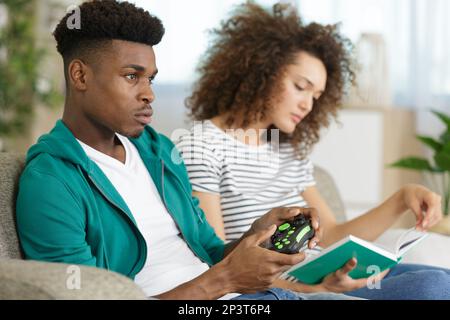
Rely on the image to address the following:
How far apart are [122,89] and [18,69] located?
2.78m

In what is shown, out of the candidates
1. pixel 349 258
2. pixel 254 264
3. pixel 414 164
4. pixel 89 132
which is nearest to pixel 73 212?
pixel 89 132

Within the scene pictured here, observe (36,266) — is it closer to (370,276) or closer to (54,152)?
(54,152)

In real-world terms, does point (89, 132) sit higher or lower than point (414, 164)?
higher

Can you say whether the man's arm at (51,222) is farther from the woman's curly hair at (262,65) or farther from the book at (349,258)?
the woman's curly hair at (262,65)

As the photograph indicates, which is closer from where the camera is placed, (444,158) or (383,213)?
(383,213)

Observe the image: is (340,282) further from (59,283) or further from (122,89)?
(59,283)

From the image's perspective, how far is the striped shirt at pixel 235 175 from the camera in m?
1.54

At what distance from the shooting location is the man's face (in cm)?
108

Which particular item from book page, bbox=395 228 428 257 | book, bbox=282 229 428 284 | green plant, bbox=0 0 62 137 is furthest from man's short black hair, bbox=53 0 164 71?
green plant, bbox=0 0 62 137

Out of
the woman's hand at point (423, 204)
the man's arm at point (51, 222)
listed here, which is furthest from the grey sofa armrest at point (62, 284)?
the woman's hand at point (423, 204)

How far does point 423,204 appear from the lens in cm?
151

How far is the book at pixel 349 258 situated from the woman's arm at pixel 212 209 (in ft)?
0.59

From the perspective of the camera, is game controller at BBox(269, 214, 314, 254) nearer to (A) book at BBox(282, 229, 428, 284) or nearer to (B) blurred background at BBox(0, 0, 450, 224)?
(A) book at BBox(282, 229, 428, 284)
